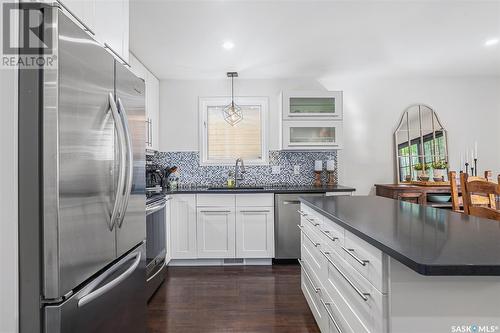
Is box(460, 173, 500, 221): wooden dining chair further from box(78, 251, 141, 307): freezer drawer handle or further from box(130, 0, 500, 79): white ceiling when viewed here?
box(78, 251, 141, 307): freezer drawer handle

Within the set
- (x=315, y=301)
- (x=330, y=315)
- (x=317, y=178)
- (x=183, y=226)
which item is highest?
(x=317, y=178)

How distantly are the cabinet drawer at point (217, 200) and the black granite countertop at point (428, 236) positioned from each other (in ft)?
5.82

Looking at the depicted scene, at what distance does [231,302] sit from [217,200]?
4.08 feet

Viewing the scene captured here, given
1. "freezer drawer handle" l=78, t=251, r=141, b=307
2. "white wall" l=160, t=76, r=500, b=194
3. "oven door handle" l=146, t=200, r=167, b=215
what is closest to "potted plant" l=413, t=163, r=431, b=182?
"white wall" l=160, t=76, r=500, b=194

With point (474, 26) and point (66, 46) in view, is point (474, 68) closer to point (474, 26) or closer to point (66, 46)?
point (474, 26)

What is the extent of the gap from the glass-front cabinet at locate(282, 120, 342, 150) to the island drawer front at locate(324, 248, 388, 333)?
7.35 feet

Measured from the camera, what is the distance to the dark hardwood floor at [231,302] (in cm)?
212

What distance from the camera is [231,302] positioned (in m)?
2.48

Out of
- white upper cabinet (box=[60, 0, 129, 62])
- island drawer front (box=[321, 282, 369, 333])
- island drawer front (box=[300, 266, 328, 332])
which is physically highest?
white upper cabinet (box=[60, 0, 129, 62])

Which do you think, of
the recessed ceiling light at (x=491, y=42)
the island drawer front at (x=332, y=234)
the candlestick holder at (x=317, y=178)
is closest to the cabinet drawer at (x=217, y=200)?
the candlestick holder at (x=317, y=178)

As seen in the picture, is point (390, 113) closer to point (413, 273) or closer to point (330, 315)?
point (330, 315)

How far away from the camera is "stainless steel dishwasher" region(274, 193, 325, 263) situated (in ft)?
11.1

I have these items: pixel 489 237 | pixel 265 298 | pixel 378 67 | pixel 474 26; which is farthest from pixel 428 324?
pixel 378 67

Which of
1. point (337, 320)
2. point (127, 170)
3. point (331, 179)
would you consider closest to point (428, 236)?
point (337, 320)
